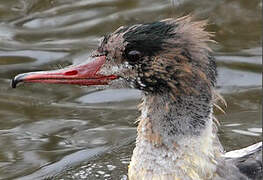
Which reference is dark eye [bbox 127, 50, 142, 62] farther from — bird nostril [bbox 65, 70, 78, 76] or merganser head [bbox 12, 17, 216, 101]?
bird nostril [bbox 65, 70, 78, 76]

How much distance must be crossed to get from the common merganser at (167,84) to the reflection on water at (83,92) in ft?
3.43

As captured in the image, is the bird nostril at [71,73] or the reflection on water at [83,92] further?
the reflection on water at [83,92]

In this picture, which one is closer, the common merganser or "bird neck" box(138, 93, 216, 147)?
the common merganser

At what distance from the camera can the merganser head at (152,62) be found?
666cm

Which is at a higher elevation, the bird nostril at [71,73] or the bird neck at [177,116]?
the bird nostril at [71,73]

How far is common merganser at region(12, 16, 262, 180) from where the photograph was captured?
668 centimetres

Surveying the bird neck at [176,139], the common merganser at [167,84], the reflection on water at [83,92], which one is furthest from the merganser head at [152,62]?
the reflection on water at [83,92]

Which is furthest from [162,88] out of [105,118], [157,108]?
[105,118]

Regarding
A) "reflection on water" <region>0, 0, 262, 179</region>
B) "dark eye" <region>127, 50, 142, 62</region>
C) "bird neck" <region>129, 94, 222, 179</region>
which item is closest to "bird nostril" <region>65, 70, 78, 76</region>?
"dark eye" <region>127, 50, 142, 62</region>

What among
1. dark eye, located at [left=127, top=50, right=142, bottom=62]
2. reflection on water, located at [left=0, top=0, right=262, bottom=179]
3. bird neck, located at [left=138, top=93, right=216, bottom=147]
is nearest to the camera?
dark eye, located at [left=127, top=50, right=142, bottom=62]

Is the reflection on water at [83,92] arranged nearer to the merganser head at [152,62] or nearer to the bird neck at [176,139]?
the bird neck at [176,139]

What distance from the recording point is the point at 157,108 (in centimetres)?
685

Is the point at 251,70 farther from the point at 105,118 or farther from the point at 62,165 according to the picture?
the point at 62,165

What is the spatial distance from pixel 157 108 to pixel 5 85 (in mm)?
3167
